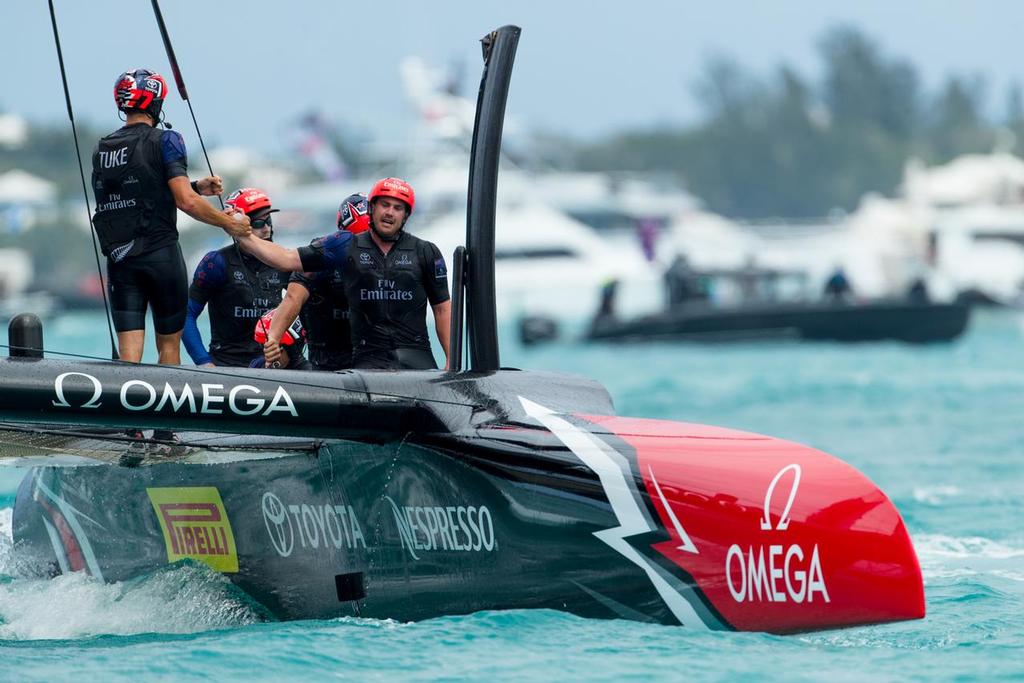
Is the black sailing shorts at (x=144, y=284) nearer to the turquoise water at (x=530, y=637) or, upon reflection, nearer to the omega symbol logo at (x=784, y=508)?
the turquoise water at (x=530, y=637)

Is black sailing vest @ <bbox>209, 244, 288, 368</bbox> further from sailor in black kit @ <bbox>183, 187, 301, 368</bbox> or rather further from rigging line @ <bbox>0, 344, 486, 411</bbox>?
rigging line @ <bbox>0, 344, 486, 411</bbox>

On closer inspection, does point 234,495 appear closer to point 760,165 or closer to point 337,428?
point 337,428

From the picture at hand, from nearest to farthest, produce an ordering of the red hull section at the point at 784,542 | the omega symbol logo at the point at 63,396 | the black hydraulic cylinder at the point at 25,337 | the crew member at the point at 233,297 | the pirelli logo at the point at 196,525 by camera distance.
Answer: the red hull section at the point at 784,542 → the omega symbol logo at the point at 63,396 → the black hydraulic cylinder at the point at 25,337 → the pirelli logo at the point at 196,525 → the crew member at the point at 233,297

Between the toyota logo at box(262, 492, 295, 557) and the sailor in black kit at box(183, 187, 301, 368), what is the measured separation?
1.35 meters

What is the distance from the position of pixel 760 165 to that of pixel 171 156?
78.6m

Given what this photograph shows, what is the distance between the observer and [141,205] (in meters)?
6.32

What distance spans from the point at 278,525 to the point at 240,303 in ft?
5.26

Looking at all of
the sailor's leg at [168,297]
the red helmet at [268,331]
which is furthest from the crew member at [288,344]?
the sailor's leg at [168,297]

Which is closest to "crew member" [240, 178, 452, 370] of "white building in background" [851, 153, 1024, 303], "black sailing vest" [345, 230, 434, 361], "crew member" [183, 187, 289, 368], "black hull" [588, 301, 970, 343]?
"black sailing vest" [345, 230, 434, 361]

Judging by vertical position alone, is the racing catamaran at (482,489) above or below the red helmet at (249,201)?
below

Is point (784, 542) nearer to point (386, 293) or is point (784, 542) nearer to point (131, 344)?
point (386, 293)

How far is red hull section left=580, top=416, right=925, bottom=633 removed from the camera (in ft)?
16.1

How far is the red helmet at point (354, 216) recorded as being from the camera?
264 inches

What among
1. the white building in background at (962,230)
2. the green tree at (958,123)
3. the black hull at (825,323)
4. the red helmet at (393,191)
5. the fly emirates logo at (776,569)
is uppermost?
the green tree at (958,123)
